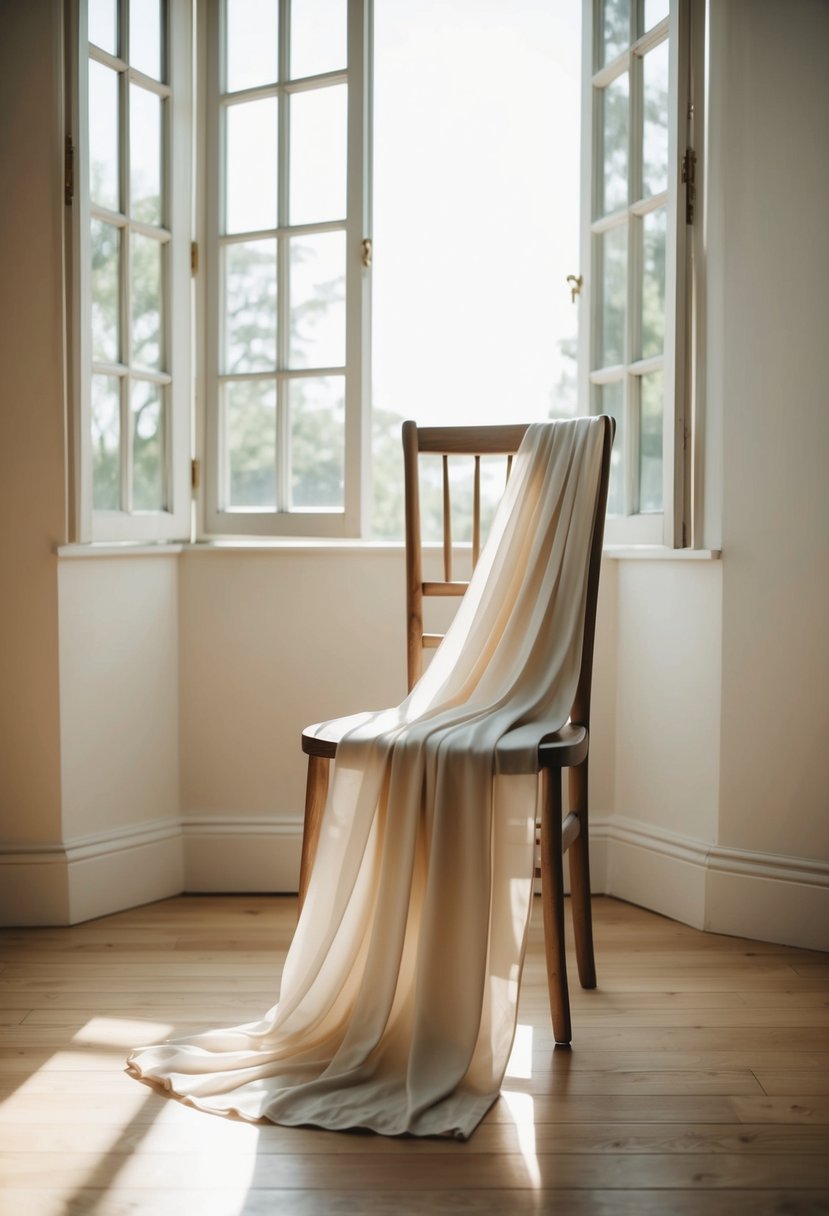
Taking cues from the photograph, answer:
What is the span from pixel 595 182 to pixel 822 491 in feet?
3.48

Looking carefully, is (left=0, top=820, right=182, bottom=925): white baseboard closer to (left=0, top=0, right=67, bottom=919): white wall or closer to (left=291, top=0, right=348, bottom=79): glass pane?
(left=0, top=0, right=67, bottom=919): white wall

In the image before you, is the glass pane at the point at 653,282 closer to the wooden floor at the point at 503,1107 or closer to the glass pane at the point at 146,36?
the glass pane at the point at 146,36

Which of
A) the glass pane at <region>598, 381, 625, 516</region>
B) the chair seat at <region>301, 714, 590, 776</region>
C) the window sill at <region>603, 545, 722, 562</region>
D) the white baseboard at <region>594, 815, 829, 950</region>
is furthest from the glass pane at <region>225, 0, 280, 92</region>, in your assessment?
the white baseboard at <region>594, 815, 829, 950</region>

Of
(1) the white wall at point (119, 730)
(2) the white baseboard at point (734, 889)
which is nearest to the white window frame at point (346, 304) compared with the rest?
(1) the white wall at point (119, 730)

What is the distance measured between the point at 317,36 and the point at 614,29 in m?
0.75

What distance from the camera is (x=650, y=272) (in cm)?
278

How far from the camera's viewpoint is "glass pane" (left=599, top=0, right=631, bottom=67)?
2.80 meters

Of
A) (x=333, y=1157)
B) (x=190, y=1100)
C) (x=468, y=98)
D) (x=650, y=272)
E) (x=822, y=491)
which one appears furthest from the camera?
(x=468, y=98)

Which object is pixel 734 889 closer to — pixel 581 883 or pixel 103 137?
pixel 581 883

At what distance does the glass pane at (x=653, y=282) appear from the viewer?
2.73m

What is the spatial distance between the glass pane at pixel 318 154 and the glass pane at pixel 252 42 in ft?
0.39

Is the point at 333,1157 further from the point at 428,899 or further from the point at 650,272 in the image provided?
the point at 650,272

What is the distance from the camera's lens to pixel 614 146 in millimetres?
2889

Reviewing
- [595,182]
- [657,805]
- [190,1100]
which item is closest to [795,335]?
[595,182]
